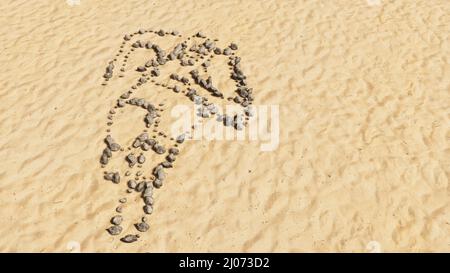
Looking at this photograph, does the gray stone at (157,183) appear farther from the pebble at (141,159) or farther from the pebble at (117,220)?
the pebble at (117,220)

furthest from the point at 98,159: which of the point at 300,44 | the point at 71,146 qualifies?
the point at 300,44

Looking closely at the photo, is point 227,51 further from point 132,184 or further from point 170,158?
point 132,184

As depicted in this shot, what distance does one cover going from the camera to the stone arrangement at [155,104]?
25.3 ft

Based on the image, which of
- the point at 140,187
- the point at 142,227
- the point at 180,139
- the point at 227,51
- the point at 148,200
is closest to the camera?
the point at 142,227

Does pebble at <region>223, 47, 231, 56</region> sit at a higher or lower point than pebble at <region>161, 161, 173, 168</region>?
higher

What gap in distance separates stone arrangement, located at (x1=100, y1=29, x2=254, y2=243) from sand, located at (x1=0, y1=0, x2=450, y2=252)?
0.23m

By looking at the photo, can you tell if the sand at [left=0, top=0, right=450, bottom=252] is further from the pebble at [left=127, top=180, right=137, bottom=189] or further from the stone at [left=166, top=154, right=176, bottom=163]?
the pebble at [left=127, top=180, right=137, bottom=189]

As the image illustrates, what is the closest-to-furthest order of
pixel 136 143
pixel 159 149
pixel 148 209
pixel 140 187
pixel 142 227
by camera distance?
1. pixel 142 227
2. pixel 148 209
3. pixel 140 187
4. pixel 159 149
5. pixel 136 143

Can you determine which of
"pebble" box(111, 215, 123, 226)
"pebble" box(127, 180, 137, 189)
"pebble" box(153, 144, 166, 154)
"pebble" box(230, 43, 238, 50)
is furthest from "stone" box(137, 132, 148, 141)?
"pebble" box(230, 43, 238, 50)

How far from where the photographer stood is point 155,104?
9.43 m

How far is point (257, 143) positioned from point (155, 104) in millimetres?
2560

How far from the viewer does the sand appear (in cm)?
717

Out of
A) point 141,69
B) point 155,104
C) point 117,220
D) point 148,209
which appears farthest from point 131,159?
point 141,69
